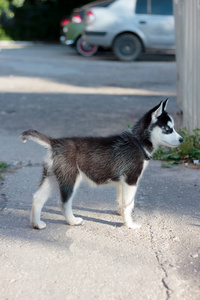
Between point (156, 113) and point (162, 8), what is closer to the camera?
point (156, 113)

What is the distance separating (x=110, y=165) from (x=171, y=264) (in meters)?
1.13

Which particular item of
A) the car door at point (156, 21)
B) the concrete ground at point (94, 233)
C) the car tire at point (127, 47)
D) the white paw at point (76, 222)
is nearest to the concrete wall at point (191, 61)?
the concrete ground at point (94, 233)

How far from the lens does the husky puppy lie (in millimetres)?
4488

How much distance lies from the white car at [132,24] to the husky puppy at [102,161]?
38.7ft

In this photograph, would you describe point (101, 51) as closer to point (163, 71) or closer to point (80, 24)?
point (80, 24)

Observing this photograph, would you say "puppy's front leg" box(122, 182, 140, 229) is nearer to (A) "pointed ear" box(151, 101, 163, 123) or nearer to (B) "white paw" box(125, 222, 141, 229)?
(B) "white paw" box(125, 222, 141, 229)

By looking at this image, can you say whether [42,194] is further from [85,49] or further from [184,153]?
[85,49]

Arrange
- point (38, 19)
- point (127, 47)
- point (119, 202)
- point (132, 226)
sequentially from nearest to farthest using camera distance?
point (132, 226) < point (119, 202) < point (127, 47) < point (38, 19)

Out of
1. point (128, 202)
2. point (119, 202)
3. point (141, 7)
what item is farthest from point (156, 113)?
point (141, 7)

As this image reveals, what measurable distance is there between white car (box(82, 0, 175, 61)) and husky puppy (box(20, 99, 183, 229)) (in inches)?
464

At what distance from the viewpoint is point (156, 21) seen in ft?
52.1

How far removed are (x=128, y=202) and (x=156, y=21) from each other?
12.3 m

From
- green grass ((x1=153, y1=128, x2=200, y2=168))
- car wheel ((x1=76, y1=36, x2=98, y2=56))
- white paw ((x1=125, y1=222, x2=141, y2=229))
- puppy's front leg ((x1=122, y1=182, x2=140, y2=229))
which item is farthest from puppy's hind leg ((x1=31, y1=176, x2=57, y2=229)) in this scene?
car wheel ((x1=76, y1=36, x2=98, y2=56))

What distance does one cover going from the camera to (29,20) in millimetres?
26641
